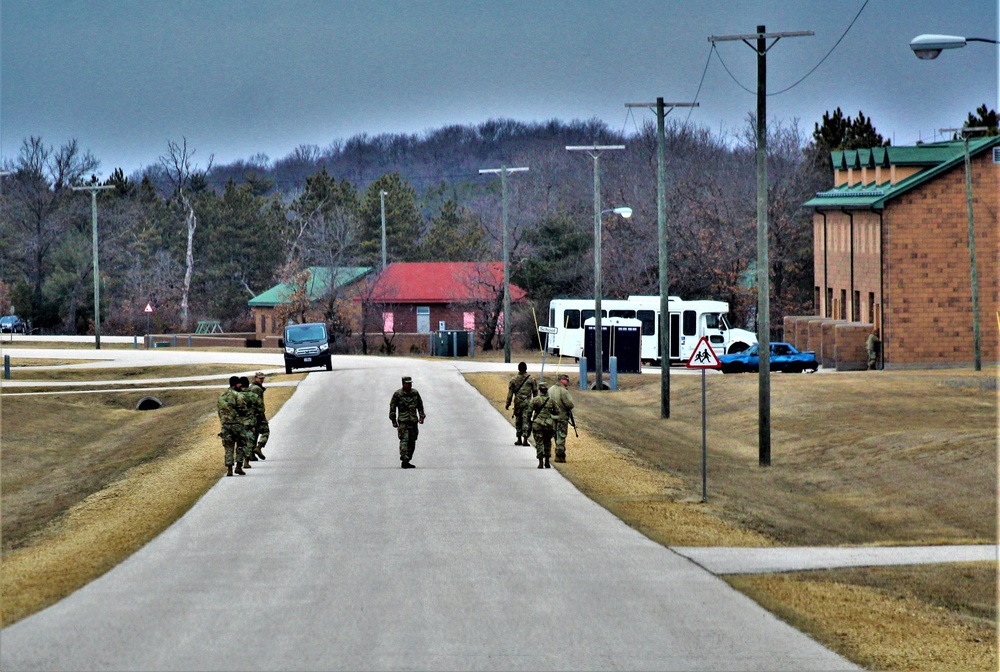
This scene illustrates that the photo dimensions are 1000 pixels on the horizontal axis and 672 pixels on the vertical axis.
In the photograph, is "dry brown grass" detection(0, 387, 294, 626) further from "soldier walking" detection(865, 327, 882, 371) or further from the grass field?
"soldier walking" detection(865, 327, 882, 371)

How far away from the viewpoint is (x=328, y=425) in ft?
105

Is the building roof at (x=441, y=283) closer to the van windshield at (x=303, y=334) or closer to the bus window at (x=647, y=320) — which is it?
the bus window at (x=647, y=320)

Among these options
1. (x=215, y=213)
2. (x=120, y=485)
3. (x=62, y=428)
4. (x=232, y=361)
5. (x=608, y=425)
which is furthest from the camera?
(x=215, y=213)

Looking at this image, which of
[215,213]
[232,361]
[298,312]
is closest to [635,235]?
[298,312]

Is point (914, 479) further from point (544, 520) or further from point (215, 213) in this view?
point (215, 213)

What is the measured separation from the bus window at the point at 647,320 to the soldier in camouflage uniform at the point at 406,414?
110 feet

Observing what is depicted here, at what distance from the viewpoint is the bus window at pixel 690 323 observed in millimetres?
56562

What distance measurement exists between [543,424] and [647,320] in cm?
3388

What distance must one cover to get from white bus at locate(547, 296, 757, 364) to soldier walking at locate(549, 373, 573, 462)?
30.7 m

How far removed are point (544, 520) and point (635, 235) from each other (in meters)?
63.1

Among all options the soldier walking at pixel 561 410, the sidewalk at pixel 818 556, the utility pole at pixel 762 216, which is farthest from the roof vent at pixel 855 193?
the sidewalk at pixel 818 556

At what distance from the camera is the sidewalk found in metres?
15.8

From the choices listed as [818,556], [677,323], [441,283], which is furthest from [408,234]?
[818,556]

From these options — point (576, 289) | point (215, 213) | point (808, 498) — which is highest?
point (215, 213)
